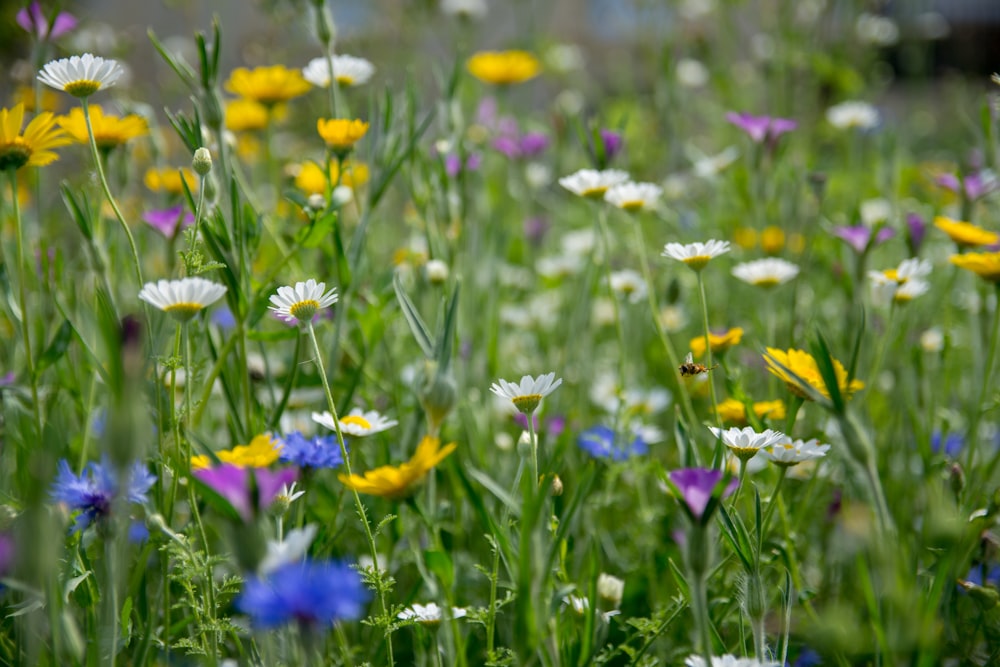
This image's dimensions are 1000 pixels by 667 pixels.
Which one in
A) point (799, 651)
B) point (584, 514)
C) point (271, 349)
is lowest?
point (799, 651)

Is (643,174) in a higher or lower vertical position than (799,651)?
higher

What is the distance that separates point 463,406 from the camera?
3.90ft

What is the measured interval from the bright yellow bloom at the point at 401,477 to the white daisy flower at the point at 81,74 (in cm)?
51

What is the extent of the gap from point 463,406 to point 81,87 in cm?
60

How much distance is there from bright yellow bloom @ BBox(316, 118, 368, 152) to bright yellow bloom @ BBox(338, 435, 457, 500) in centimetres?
48

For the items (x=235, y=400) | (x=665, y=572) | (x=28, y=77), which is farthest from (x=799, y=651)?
(x=28, y=77)

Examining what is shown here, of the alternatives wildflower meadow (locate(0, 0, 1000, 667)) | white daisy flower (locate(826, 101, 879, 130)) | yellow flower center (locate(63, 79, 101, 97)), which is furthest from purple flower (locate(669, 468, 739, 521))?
white daisy flower (locate(826, 101, 879, 130))

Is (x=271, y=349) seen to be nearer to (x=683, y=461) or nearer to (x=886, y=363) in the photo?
(x=683, y=461)

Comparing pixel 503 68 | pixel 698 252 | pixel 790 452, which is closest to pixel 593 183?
pixel 698 252

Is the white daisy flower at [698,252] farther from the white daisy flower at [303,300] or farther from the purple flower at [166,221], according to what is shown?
the purple flower at [166,221]

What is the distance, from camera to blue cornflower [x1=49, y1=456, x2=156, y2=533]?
0.75 meters

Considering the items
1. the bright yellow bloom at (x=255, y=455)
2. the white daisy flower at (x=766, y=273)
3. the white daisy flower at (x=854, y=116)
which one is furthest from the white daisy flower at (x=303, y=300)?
the white daisy flower at (x=854, y=116)

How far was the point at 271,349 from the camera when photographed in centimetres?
145

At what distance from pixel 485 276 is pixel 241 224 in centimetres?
64
